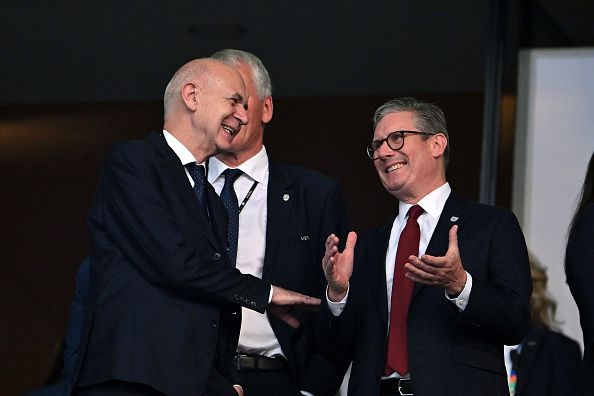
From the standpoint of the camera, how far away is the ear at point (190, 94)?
3729 mm

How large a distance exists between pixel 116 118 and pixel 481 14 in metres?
3.16

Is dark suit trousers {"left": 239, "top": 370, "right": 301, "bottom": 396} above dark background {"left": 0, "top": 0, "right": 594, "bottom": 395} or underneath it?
underneath

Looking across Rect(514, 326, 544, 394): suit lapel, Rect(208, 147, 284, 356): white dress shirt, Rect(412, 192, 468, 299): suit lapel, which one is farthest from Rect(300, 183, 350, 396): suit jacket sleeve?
Rect(514, 326, 544, 394): suit lapel

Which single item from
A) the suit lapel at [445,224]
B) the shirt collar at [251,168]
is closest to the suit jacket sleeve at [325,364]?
the shirt collar at [251,168]

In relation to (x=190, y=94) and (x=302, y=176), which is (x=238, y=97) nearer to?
(x=190, y=94)

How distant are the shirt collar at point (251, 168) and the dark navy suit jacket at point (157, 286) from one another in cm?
74

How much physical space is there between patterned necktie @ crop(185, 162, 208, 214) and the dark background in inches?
123

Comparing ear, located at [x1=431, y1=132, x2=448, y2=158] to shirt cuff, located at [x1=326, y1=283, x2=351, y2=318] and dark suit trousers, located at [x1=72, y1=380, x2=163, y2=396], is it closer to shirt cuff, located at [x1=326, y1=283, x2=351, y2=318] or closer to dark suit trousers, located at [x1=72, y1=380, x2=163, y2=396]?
shirt cuff, located at [x1=326, y1=283, x2=351, y2=318]

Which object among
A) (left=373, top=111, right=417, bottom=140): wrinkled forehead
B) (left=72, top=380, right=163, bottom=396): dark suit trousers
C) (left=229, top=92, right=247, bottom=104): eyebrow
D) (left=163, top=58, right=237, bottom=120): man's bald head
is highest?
(left=163, top=58, right=237, bottom=120): man's bald head

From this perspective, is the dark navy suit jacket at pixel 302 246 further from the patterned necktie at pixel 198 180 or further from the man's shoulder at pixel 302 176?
the patterned necktie at pixel 198 180

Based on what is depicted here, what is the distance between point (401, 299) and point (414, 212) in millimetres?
309

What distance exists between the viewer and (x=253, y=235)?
4.19 m

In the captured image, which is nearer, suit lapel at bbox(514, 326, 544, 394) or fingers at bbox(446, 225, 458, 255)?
fingers at bbox(446, 225, 458, 255)

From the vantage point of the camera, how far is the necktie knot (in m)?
3.95
